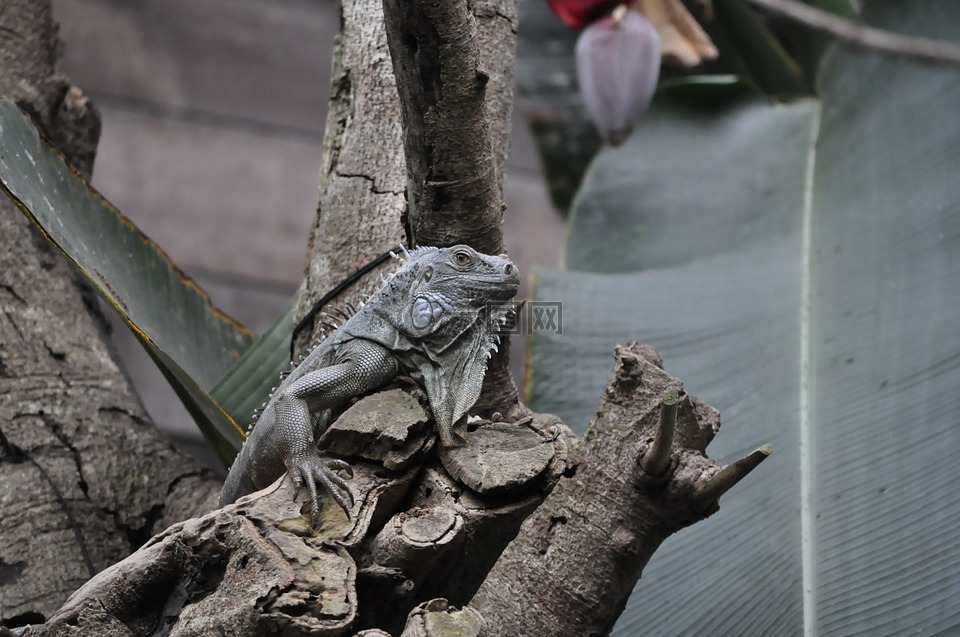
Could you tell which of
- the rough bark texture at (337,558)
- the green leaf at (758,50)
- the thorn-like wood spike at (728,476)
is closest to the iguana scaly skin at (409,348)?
the rough bark texture at (337,558)

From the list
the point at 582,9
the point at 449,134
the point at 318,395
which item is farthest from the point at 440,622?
the point at 582,9

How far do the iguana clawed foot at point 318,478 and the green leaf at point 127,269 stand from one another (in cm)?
72

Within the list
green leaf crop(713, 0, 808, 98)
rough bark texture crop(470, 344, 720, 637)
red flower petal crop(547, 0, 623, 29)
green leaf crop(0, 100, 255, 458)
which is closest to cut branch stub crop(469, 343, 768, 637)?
rough bark texture crop(470, 344, 720, 637)

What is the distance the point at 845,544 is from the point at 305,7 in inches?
283

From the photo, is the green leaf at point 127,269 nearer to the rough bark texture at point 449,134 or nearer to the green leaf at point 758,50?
the rough bark texture at point 449,134

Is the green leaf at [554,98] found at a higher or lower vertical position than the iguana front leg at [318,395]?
higher

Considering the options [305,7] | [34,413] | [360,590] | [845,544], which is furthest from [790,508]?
[305,7]

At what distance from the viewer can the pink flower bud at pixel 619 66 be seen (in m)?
4.32

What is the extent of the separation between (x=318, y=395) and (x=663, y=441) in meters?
0.94

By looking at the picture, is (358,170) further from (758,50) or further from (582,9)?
(758,50)

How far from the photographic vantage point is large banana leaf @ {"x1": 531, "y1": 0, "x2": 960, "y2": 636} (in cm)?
297

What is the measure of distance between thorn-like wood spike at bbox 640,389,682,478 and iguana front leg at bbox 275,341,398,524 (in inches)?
27.1

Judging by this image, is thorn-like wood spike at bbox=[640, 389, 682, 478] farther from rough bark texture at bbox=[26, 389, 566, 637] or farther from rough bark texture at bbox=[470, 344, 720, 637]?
rough bark texture at bbox=[26, 389, 566, 637]

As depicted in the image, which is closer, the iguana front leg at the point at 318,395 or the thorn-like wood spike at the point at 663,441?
the thorn-like wood spike at the point at 663,441
